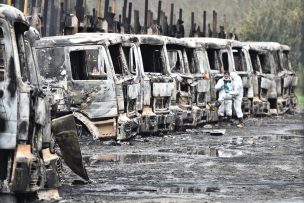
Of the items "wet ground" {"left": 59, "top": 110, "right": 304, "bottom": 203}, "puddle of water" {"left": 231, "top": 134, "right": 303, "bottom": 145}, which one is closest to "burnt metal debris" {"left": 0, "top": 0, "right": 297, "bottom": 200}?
"wet ground" {"left": 59, "top": 110, "right": 304, "bottom": 203}

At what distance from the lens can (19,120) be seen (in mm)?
9414

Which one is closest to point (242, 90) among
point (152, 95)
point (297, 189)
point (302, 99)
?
point (152, 95)

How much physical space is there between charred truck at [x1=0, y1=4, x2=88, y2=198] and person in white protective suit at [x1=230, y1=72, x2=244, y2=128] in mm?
15124

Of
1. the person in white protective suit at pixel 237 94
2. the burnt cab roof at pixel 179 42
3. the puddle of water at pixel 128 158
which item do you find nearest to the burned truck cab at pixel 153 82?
the burnt cab roof at pixel 179 42

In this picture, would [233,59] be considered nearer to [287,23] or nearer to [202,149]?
[202,149]

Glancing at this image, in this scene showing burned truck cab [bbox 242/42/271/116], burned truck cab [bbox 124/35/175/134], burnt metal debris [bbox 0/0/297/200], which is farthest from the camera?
burned truck cab [bbox 242/42/271/116]

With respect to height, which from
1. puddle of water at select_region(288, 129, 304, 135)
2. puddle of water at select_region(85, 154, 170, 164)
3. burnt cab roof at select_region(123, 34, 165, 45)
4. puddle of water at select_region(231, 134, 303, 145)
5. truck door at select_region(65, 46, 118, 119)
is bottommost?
puddle of water at select_region(288, 129, 304, 135)

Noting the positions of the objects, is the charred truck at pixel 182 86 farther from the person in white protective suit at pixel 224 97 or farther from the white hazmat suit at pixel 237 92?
the white hazmat suit at pixel 237 92

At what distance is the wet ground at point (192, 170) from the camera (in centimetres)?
1049

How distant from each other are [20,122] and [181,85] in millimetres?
12974

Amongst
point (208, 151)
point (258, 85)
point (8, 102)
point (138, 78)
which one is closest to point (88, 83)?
point (138, 78)

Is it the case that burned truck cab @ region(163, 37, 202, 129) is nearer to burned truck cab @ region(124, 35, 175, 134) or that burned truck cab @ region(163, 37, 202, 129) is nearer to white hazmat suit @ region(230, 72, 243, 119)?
burned truck cab @ region(124, 35, 175, 134)

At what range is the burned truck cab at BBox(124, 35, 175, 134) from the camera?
1923 centimetres

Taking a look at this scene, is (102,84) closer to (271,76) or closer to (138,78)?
(138,78)
